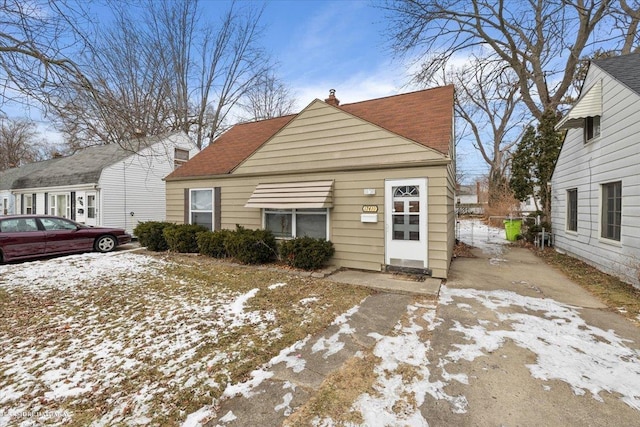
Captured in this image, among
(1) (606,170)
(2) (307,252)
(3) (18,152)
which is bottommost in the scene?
(2) (307,252)

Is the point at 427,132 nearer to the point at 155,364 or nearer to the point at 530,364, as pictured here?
the point at 530,364

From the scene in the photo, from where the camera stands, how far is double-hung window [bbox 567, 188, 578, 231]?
8339mm

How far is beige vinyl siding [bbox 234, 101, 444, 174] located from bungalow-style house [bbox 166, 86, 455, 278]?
0.08ft

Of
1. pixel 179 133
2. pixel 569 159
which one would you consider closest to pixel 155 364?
pixel 569 159

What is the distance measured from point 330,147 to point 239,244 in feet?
11.3

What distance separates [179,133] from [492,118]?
2476cm

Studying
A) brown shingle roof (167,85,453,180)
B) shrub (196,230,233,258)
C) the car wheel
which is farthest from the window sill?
the car wheel

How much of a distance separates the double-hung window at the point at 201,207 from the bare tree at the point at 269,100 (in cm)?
1447

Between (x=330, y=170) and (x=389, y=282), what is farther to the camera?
(x=330, y=170)

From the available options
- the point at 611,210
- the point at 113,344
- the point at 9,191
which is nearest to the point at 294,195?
the point at 113,344

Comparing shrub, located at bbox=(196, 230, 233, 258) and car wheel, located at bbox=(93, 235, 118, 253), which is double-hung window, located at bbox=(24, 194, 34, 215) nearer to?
car wheel, located at bbox=(93, 235, 118, 253)

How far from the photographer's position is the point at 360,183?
6730 mm

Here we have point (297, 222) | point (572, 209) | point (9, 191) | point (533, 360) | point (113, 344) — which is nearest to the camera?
point (533, 360)

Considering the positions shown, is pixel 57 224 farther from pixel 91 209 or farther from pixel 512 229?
pixel 512 229
